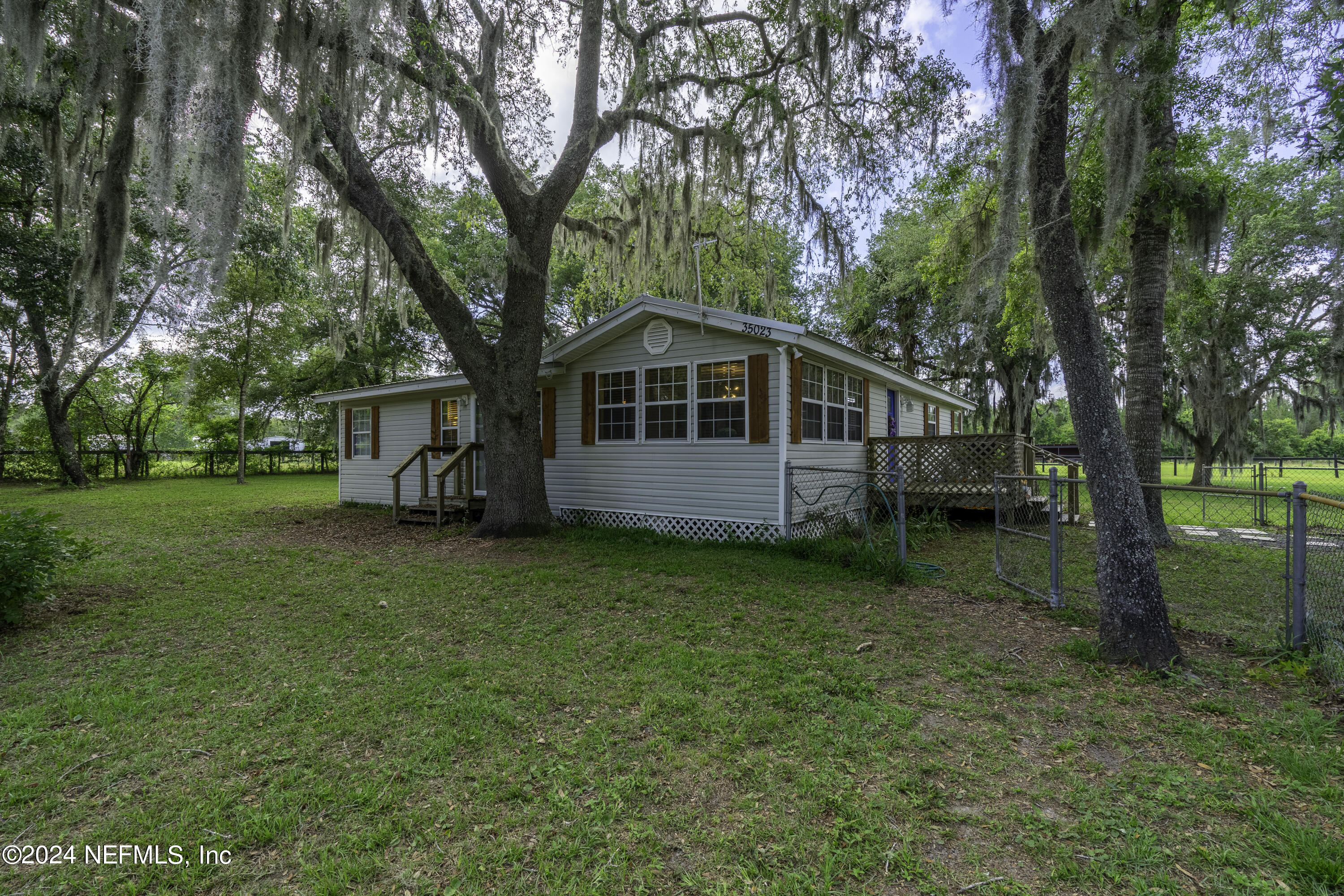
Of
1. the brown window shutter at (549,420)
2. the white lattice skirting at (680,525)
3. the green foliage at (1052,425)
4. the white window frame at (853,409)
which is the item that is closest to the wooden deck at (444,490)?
the brown window shutter at (549,420)

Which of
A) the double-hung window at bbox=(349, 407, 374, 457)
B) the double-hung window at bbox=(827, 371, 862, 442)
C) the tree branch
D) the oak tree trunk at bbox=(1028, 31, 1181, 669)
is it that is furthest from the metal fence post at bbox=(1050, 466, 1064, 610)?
the double-hung window at bbox=(349, 407, 374, 457)

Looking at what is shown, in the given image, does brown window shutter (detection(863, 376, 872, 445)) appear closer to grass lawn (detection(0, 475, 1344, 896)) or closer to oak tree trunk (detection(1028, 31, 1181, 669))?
grass lawn (detection(0, 475, 1344, 896))

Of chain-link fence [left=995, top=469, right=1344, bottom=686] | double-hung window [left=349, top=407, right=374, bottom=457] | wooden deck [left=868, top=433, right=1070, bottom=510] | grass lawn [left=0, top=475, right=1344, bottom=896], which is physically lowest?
grass lawn [left=0, top=475, right=1344, bottom=896]

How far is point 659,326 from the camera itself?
802 centimetres

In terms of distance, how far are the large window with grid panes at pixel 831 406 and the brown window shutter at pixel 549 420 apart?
14.4ft

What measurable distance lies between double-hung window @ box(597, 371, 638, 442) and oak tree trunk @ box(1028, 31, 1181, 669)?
5756 mm

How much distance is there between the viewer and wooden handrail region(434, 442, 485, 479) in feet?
28.2

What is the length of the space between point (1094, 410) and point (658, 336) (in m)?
5.65

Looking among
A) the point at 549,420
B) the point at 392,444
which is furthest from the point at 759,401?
the point at 392,444

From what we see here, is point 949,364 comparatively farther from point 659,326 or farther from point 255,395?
point 255,395

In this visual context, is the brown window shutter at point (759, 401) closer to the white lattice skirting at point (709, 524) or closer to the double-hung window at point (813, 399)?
the double-hung window at point (813, 399)

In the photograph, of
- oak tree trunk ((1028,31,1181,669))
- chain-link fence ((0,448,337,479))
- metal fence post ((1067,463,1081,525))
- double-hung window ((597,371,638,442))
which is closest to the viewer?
oak tree trunk ((1028,31,1181,669))

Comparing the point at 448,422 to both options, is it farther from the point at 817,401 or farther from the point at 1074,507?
the point at 1074,507

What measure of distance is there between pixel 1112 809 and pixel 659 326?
278 inches
